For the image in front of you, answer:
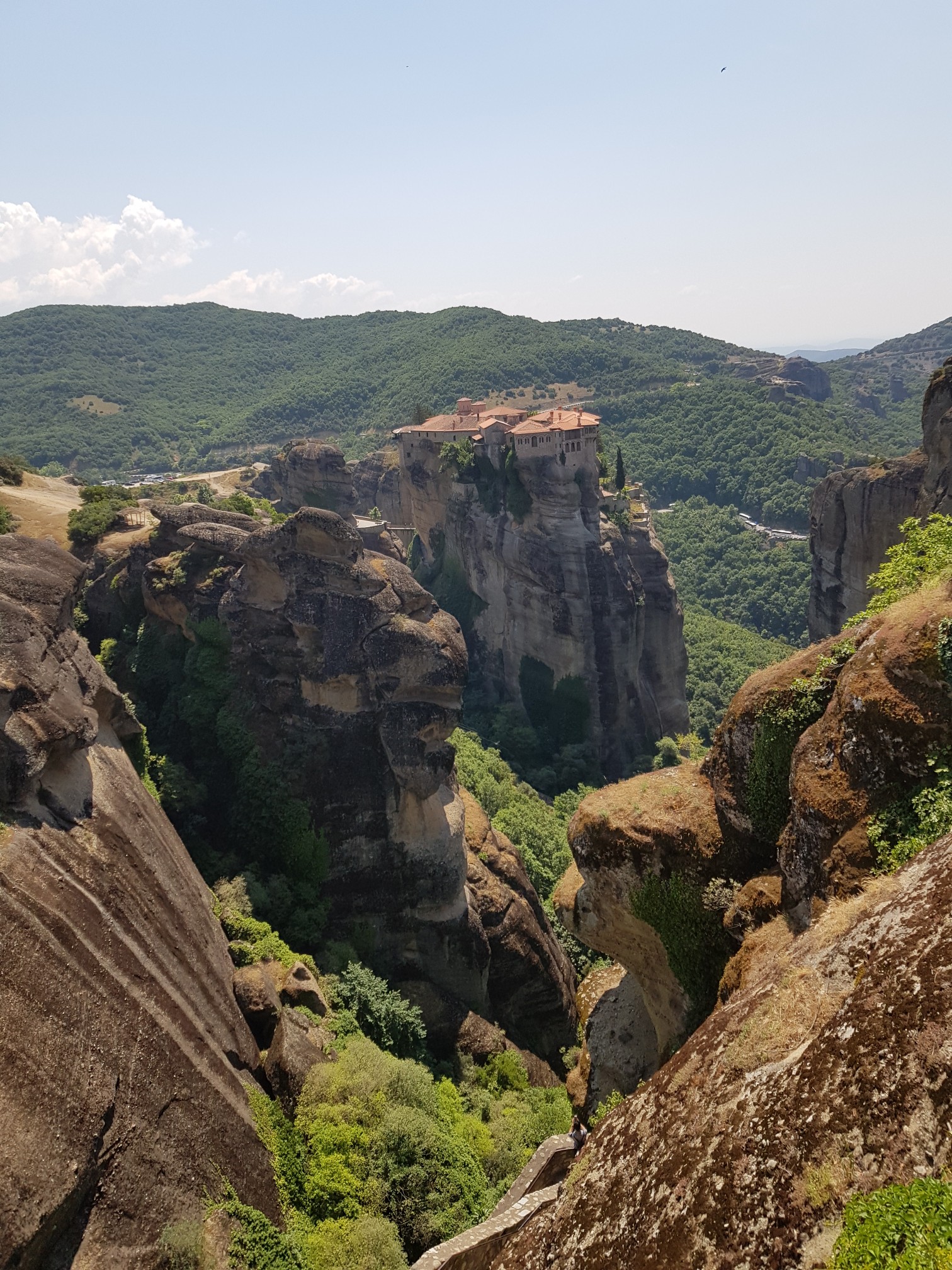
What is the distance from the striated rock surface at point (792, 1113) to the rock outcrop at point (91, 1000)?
745 cm

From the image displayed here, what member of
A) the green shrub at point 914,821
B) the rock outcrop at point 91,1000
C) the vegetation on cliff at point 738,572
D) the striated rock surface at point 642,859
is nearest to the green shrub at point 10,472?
the rock outcrop at point 91,1000

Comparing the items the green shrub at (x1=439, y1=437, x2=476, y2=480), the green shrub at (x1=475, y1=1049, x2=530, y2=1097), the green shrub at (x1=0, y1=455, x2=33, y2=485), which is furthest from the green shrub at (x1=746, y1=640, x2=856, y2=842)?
the green shrub at (x1=439, y1=437, x2=476, y2=480)

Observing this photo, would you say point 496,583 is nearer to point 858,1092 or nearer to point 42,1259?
point 42,1259

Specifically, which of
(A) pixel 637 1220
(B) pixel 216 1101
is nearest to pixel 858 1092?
(A) pixel 637 1220

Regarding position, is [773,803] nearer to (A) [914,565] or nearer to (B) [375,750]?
(A) [914,565]

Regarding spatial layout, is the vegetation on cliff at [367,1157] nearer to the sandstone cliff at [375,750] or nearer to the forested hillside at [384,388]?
the sandstone cliff at [375,750]

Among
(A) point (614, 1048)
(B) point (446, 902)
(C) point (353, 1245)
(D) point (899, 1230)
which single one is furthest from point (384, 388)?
(D) point (899, 1230)

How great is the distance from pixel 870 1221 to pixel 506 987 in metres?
24.5

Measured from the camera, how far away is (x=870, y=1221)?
4785mm

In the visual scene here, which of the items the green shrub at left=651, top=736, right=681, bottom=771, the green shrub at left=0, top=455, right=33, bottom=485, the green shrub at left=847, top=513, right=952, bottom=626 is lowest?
the green shrub at left=651, top=736, right=681, bottom=771

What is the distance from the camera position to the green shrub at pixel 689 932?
12.4 meters

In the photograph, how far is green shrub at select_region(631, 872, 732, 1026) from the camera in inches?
489

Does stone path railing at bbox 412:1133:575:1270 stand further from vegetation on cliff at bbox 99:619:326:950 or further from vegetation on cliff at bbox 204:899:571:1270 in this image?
vegetation on cliff at bbox 99:619:326:950

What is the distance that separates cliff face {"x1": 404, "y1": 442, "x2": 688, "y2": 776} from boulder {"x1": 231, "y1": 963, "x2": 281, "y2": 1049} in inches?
1337
